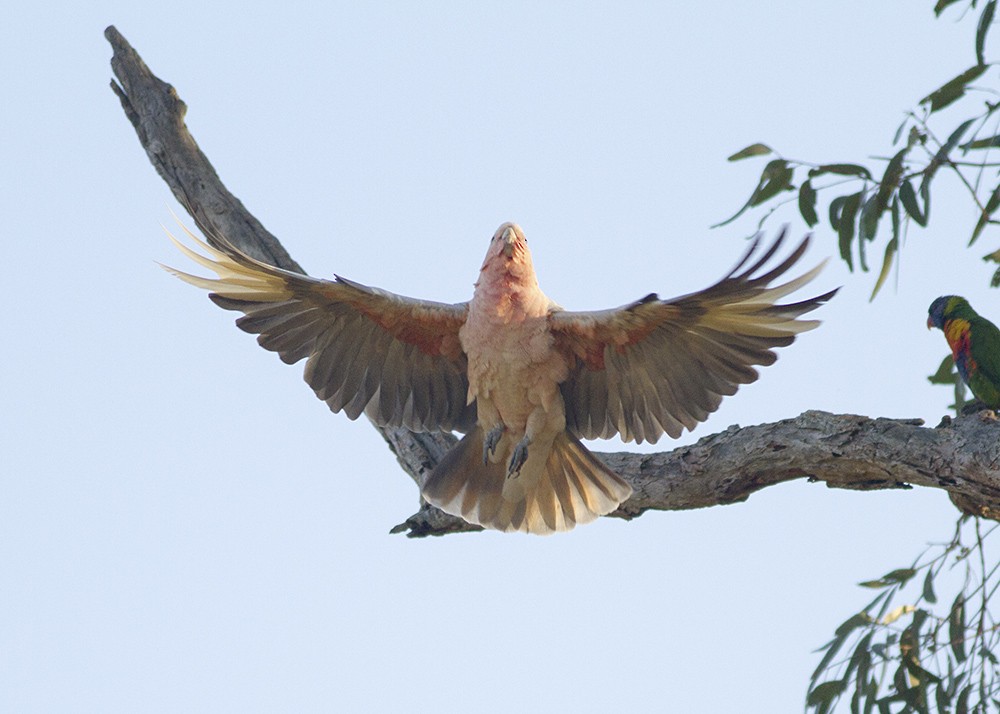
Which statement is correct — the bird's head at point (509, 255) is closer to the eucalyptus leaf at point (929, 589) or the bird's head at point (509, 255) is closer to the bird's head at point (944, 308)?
the eucalyptus leaf at point (929, 589)

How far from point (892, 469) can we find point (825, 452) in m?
0.22

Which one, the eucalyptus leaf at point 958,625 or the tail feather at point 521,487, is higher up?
the tail feather at point 521,487

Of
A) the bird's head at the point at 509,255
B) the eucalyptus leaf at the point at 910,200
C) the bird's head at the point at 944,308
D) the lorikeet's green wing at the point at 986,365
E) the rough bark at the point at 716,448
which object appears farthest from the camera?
the bird's head at the point at 944,308

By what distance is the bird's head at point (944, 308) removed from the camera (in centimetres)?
548

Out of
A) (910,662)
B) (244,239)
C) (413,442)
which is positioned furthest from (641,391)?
(244,239)

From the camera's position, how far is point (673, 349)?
4.36 meters

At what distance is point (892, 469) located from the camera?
3.57 meters

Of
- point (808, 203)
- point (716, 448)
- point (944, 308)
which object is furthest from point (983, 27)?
point (944, 308)

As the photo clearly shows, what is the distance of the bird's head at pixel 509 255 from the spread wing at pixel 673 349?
9.1 inches

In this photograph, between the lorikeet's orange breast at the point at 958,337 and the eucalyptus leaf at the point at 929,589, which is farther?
the lorikeet's orange breast at the point at 958,337

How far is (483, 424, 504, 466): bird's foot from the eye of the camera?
15.0 ft

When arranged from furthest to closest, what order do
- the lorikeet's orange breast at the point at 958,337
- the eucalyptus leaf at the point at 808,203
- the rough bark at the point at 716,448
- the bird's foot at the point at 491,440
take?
the lorikeet's orange breast at the point at 958,337 → the bird's foot at the point at 491,440 → the eucalyptus leaf at the point at 808,203 → the rough bark at the point at 716,448

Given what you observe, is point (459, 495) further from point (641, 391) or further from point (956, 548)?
point (956, 548)

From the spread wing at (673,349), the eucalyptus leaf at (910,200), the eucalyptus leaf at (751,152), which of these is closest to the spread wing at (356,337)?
the spread wing at (673,349)
